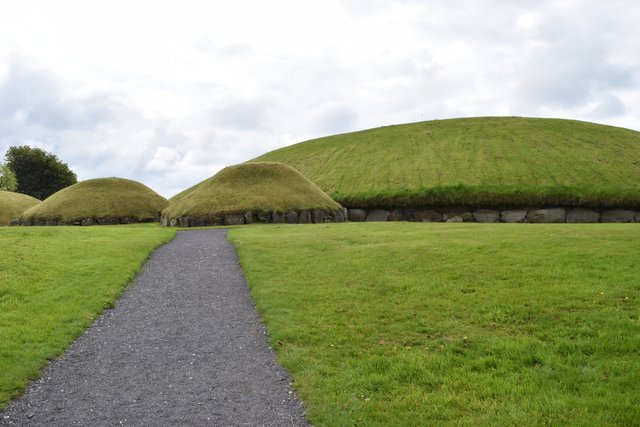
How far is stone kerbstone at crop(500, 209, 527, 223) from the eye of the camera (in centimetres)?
5334

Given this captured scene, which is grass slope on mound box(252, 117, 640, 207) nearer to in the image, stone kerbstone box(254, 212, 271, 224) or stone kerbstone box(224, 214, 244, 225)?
stone kerbstone box(254, 212, 271, 224)

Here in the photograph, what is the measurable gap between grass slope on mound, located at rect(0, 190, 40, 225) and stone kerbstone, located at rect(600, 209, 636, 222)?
3269 inches

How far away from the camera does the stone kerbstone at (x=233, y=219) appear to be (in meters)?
49.9

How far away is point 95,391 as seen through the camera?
394 inches

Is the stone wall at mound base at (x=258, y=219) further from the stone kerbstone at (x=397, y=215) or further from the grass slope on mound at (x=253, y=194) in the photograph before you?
the stone kerbstone at (x=397, y=215)

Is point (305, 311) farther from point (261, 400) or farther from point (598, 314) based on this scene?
point (598, 314)

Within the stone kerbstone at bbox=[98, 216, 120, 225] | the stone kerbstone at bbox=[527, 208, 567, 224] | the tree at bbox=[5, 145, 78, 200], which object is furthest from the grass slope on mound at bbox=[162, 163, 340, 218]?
the tree at bbox=[5, 145, 78, 200]

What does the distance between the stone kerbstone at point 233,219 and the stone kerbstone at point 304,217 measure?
5.88 m

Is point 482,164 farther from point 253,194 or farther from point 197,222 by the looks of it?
point 197,222

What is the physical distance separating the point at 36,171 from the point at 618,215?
349 feet

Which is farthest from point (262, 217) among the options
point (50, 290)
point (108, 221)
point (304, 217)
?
point (50, 290)

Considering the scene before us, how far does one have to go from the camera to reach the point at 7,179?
104062mm

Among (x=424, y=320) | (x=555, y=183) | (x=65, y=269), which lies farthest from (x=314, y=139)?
(x=424, y=320)

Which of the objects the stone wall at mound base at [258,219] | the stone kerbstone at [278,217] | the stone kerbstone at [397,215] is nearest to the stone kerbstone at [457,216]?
the stone kerbstone at [397,215]
